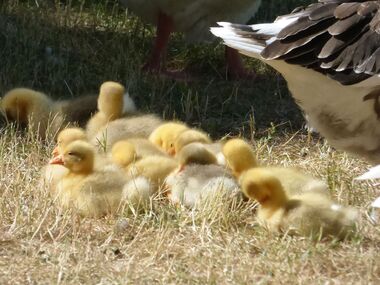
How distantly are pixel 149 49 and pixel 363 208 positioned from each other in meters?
2.99

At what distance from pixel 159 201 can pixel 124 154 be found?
0.95 ft

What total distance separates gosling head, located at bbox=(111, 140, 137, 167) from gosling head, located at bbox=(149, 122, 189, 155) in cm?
18

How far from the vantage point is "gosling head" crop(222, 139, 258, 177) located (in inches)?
173

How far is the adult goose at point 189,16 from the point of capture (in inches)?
260

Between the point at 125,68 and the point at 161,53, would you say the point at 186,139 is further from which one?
the point at 161,53

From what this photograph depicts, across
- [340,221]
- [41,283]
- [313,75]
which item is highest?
[313,75]

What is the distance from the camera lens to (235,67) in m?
6.64

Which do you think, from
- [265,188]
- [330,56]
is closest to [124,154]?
[265,188]

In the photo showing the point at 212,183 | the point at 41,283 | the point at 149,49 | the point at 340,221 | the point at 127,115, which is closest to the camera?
the point at 41,283

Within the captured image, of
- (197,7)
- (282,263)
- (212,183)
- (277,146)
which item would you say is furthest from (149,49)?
(282,263)

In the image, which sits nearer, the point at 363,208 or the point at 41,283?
the point at 41,283

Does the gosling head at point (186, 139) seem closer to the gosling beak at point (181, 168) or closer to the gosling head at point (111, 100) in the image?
the gosling beak at point (181, 168)

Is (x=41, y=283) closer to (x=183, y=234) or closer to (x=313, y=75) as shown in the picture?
(x=183, y=234)

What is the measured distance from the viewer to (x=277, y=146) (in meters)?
5.39
